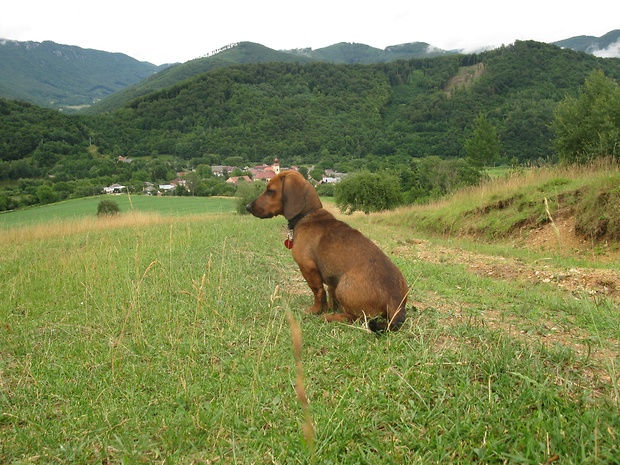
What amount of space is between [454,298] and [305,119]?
108369mm

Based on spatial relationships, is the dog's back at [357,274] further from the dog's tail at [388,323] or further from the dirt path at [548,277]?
the dirt path at [548,277]

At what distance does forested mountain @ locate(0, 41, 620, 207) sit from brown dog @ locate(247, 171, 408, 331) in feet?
151

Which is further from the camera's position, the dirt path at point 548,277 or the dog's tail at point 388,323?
the dog's tail at point 388,323

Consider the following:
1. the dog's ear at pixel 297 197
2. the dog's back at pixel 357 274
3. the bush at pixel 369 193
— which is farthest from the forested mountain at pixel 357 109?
the dog's back at pixel 357 274

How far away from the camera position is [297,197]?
4375mm

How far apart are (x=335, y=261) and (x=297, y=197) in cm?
98

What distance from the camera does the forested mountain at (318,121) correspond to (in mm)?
69812

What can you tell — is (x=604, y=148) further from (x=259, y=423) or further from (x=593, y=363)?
(x=259, y=423)

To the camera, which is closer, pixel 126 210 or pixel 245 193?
pixel 245 193

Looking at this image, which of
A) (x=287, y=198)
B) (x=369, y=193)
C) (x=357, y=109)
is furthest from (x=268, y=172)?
(x=357, y=109)

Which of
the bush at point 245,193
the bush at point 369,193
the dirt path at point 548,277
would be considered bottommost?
the bush at point 369,193

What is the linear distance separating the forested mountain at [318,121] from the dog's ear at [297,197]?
45.8 meters

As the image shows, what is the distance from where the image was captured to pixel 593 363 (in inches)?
96.5

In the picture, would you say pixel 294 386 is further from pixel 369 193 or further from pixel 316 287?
pixel 369 193
